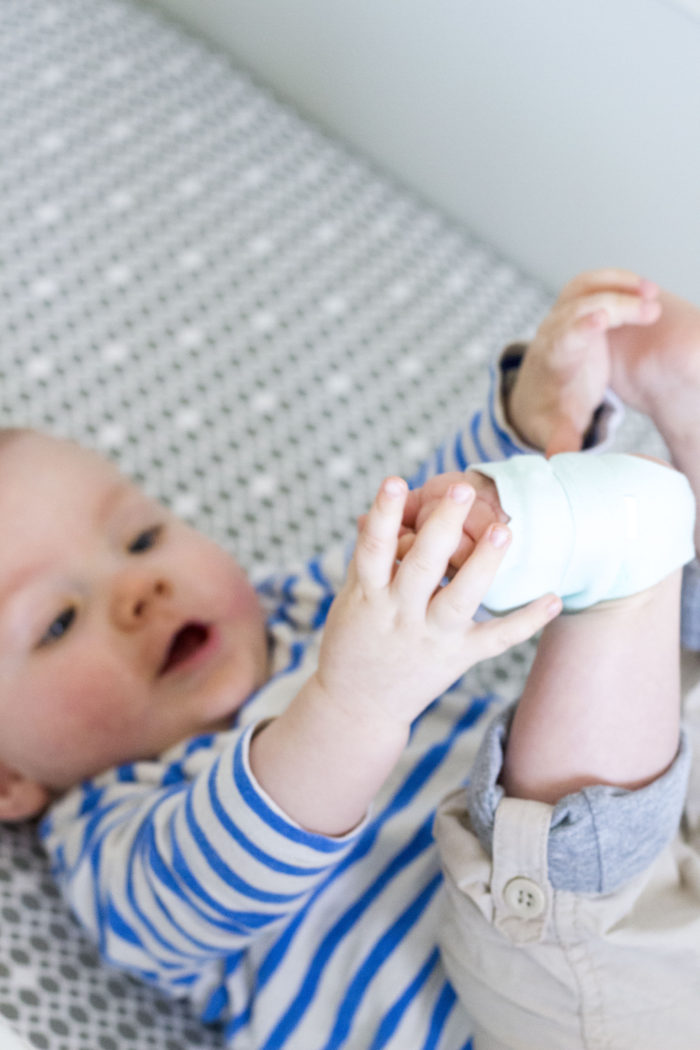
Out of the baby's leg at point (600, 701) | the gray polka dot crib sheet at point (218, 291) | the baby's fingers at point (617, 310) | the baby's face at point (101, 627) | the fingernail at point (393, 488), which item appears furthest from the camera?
the gray polka dot crib sheet at point (218, 291)

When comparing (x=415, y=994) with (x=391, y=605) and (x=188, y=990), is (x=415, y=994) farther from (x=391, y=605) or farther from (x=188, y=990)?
(x=391, y=605)

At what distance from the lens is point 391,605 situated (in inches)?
20.3

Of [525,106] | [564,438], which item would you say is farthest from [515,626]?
[525,106]

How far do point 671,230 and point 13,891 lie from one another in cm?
77

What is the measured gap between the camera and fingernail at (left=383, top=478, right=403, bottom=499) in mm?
472

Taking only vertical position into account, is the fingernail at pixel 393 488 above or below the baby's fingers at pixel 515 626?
above

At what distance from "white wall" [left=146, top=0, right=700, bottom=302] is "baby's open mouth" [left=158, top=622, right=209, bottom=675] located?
20.6 inches

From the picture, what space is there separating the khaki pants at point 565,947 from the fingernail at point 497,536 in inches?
7.9

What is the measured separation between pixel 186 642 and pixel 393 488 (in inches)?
17.5

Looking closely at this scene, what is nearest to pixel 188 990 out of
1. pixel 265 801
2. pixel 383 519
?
pixel 265 801

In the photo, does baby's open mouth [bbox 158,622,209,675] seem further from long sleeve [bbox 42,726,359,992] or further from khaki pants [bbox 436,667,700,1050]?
khaki pants [bbox 436,667,700,1050]

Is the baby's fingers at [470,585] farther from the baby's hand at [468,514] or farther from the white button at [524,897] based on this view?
the white button at [524,897]

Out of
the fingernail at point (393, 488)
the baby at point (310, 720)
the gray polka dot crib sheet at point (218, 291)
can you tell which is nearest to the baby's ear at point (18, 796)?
the baby at point (310, 720)

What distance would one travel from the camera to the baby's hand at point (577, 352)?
70 centimetres
